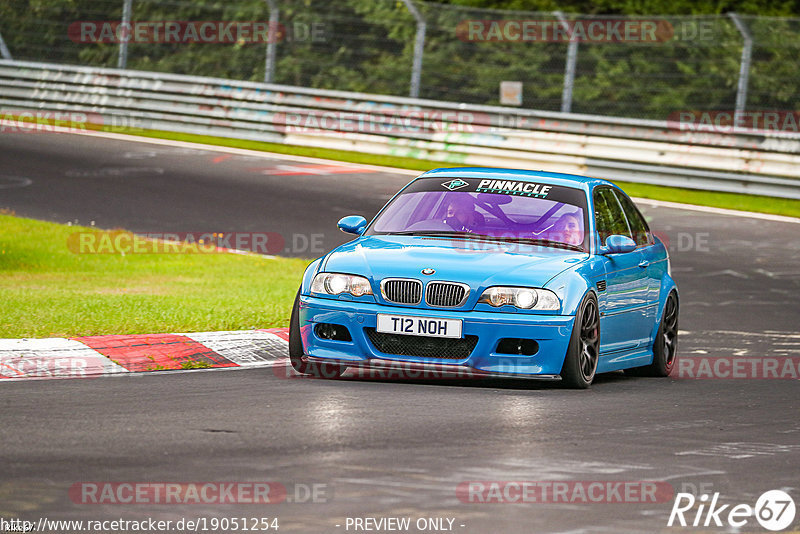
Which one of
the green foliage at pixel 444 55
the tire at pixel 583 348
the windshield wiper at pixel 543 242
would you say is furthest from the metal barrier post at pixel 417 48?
the tire at pixel 583 348

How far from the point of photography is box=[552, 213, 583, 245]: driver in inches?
400

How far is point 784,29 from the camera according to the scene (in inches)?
897

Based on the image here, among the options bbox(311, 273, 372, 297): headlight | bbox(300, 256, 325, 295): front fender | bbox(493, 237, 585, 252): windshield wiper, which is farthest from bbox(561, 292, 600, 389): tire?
bbox(300, 256, 325, 295): front fender

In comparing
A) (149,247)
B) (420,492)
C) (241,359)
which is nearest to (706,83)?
(149,247)

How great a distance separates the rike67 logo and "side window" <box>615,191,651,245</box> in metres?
4.90

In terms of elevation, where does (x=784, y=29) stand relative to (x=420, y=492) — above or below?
above

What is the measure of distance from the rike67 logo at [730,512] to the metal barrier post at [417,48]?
753 inches

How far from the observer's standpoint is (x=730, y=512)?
615 centimetres

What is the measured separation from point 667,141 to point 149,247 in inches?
375

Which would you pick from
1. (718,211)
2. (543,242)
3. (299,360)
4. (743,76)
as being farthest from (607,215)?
(743,76)

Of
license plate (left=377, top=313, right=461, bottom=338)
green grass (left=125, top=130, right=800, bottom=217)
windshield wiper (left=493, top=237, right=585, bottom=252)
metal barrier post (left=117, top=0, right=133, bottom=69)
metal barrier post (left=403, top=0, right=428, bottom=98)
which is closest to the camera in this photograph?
license plate (left=377, top=313, right=461, bottom=338)

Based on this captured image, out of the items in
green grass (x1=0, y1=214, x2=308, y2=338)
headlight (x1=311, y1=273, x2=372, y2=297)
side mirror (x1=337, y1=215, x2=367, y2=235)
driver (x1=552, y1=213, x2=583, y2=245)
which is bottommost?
green grass (x1=0, y1=214, x2=308, y2=338)

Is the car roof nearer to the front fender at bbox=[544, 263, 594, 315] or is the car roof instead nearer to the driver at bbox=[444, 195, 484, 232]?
the driver at bbox=[444, 195, 484, 232]

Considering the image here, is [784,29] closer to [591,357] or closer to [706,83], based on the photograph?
[706,83]
